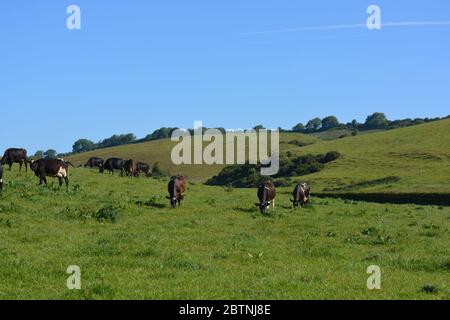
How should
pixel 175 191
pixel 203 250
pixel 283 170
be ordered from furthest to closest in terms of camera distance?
pixel 283 170, pixel 175 191, pixel 203 250

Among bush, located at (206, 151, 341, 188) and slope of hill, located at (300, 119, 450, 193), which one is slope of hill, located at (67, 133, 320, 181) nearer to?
bush, located at (206, 151, 341, 188)

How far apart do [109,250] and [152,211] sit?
12.2 meters

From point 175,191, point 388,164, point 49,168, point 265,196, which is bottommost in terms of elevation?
point 265,196

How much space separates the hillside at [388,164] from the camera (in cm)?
6944

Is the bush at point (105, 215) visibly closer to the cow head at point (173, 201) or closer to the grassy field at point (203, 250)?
the grassy field at point (203, 250)

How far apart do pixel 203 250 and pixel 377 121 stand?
581ft

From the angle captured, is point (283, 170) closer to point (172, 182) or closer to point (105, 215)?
point (172, 182)

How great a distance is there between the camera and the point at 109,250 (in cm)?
1716

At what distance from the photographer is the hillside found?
69.4 metres

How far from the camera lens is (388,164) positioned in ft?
286

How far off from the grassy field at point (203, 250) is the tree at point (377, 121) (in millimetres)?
152210
